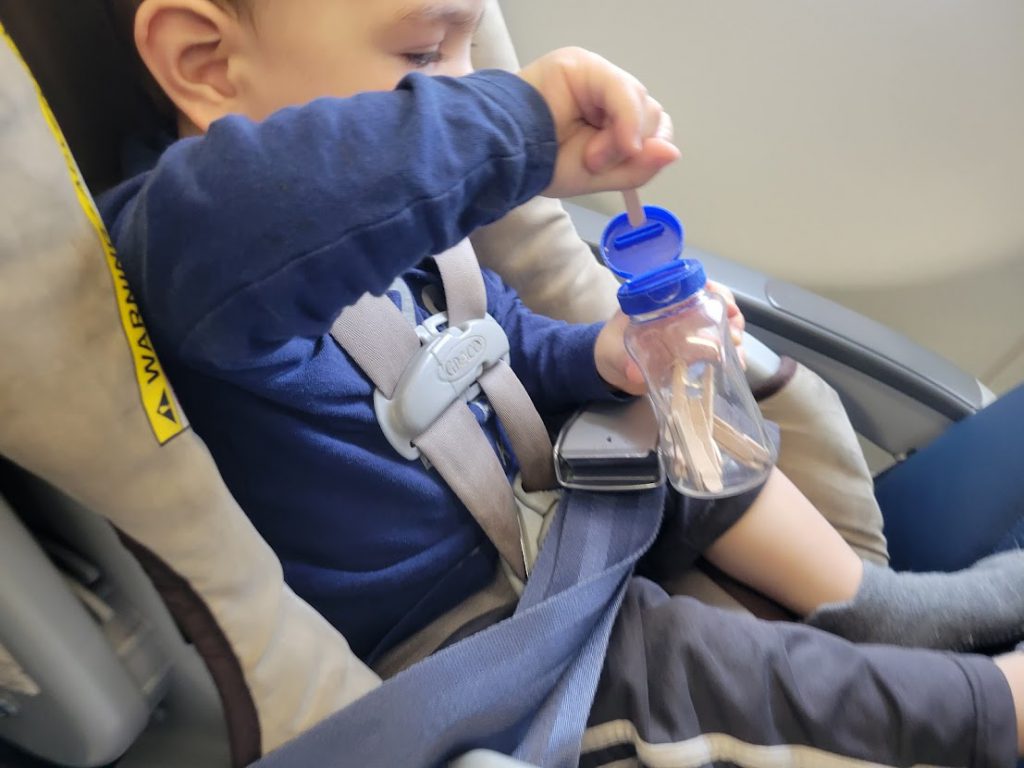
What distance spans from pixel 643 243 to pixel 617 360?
5.7 inches

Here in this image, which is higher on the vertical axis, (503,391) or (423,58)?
(423,58)

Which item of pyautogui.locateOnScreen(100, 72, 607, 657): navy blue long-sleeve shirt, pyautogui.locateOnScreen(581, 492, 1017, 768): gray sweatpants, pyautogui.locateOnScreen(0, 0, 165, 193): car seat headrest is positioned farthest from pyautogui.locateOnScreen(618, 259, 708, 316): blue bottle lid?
pyautogui.locateOnScreen(0, 0, 165, 193): car seat headrest

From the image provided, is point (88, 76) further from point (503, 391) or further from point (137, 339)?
point (503, 391)

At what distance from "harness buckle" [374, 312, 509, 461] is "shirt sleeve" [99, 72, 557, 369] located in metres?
0.17

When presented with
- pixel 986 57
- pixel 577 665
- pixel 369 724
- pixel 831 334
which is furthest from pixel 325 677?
pixel 986 57

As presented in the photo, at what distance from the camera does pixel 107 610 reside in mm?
509

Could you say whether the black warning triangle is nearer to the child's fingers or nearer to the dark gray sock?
the child's fingers

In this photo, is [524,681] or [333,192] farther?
[524,681]

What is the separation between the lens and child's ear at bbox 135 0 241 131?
52cm

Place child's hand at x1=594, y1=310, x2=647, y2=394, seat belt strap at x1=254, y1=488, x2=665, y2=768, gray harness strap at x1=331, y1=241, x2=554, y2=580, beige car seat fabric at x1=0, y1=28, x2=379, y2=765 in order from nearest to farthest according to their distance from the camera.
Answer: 1. beige car seat fabric at x1=0, y1=28, x2=379, y2=765
2. seat belt strap at x1=254, y1=488, x2=665, y2=768
3. gray harness strap at x1=331, y1=241, x2=554, y2=580
4. child's hand at x1=594, y1=310, x2=647, y2=394

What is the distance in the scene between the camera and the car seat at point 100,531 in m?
0.37

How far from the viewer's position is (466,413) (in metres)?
0.64

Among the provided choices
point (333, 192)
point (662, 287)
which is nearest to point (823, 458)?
point (662, 287)

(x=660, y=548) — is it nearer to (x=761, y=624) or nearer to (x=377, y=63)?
(x=761, y=624)
